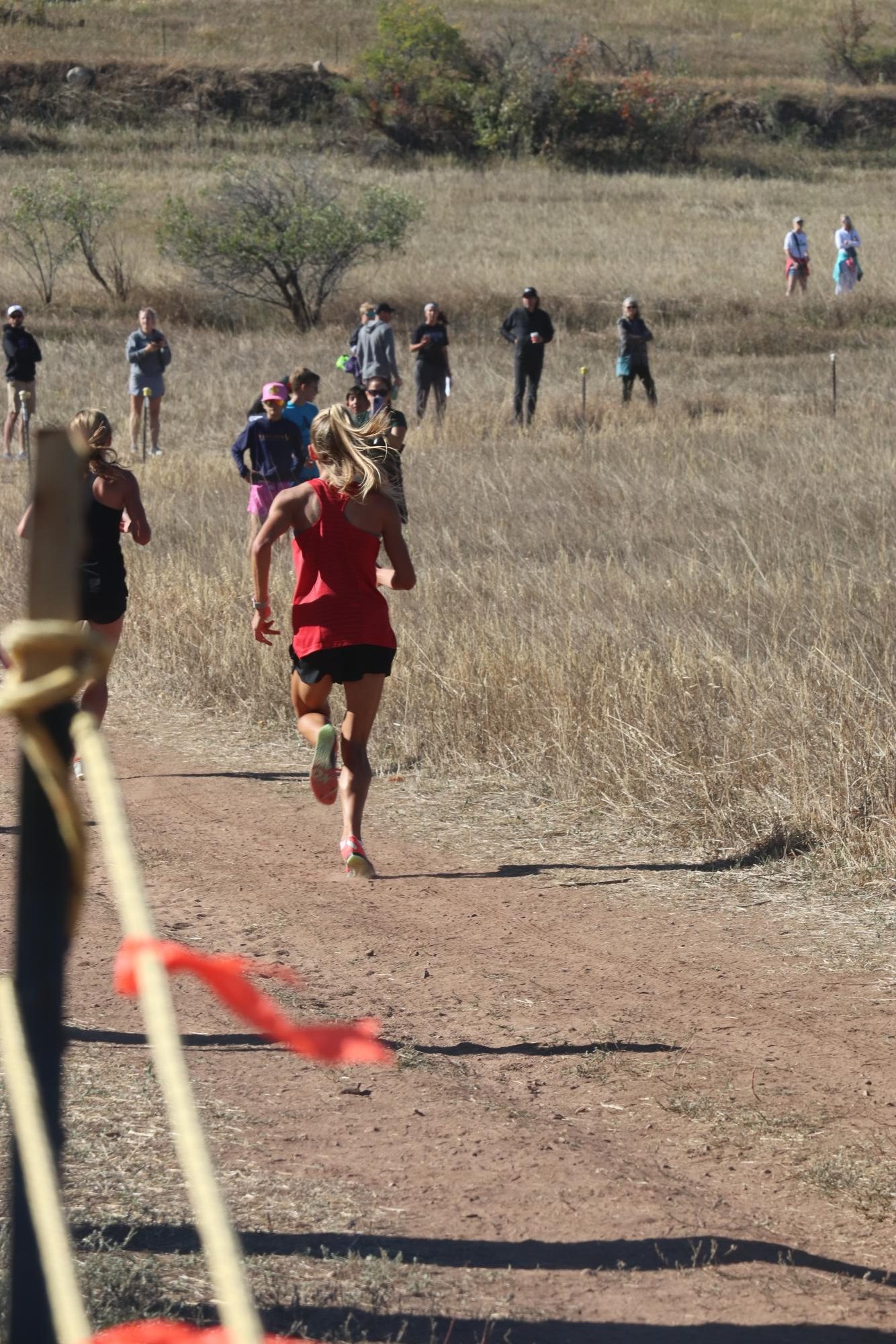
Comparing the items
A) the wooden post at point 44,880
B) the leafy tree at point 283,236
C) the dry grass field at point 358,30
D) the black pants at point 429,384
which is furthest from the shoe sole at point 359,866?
the dry grass field at point 358,30

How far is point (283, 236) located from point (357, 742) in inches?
1071

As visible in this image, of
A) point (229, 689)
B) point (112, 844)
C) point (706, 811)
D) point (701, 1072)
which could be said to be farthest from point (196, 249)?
point (112, 844)

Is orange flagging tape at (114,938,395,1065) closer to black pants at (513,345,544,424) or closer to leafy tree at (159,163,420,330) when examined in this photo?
black pants at (513,345,544,424)

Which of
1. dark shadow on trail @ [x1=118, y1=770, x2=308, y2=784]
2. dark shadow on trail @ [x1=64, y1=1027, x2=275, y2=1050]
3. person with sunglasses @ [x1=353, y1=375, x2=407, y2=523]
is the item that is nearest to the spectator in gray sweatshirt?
person with sunglasses @ [x1=353, y1=375, x2=407, y2=523]

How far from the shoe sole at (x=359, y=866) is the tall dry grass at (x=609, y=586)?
1210 mm

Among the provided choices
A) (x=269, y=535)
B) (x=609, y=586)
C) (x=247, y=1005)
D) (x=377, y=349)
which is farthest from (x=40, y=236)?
(x=247, y=1005)

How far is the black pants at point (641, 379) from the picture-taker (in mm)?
20938

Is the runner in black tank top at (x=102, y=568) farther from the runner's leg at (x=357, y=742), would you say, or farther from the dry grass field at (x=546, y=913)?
the runner's leg at (x=357, y=742)

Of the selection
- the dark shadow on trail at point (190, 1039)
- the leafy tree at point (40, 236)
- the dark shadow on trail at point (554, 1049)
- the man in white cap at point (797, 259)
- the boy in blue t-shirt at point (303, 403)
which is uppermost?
the leafy tree at point (40, 236)

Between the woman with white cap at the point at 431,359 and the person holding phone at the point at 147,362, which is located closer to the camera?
the person holding phone at the point at 147,362

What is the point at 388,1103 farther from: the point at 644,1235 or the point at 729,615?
the point at 729,615

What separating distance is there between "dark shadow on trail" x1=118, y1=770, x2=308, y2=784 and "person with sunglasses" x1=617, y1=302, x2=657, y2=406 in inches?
538

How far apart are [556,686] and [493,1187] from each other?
13.3ft

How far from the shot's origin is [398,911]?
6074 mm
